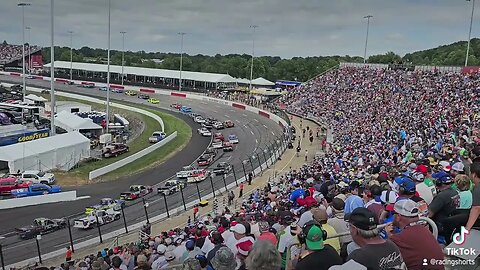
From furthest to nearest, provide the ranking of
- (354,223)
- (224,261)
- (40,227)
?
(40,227)
(224,261)
(354,223)

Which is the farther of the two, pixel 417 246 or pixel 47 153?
pixel 47 153

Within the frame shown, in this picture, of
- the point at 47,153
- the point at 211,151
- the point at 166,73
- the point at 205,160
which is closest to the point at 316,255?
the point at 47,153

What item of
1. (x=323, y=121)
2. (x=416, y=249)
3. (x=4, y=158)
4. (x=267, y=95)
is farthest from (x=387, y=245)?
(x=267, y=95)

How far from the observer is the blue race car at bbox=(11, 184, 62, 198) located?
31.2 m

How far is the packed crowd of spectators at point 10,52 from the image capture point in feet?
533

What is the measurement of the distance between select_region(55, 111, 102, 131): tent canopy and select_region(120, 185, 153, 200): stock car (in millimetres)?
24031

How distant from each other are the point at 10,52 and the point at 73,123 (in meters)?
132

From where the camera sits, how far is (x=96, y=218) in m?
25.7

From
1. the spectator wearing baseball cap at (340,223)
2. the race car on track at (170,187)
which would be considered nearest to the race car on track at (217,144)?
the race car on track at (170,187)

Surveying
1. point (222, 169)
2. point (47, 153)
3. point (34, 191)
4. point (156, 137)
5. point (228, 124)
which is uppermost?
point (228, 124)

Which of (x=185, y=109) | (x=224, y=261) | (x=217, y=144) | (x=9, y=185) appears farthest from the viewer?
(x=185, y=109)

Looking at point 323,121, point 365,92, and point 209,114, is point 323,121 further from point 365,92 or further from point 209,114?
point 209,114

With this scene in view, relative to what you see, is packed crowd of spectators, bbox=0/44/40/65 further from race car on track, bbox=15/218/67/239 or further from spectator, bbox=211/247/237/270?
spectator, bbox=211/247/237/270

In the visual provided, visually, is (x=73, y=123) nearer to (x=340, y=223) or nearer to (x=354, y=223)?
(x=340, y=223)
